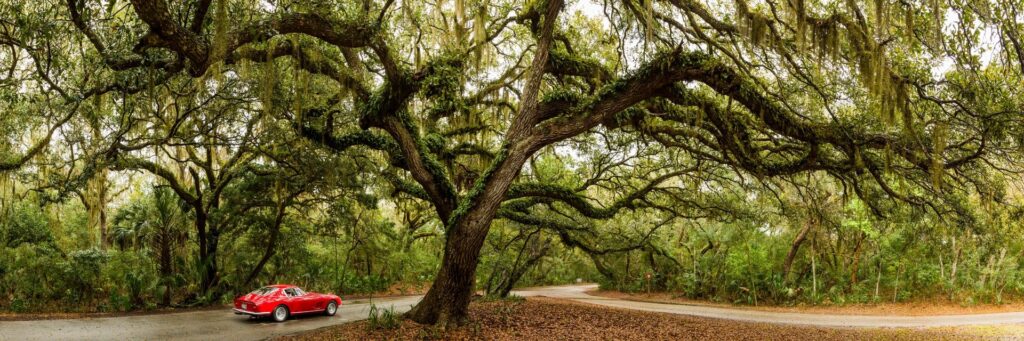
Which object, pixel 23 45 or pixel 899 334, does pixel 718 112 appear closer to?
pixel 899 334

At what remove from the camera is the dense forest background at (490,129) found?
22.8 ft

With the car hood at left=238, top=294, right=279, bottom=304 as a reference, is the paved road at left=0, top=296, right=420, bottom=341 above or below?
below

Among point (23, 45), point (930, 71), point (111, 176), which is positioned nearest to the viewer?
point (23, 45)

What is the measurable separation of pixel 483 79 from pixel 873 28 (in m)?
7.47

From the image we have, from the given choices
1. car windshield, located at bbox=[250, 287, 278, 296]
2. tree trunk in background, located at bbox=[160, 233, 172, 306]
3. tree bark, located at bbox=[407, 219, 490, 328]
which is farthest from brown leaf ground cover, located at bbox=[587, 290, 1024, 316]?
tree trunk in background, located at bbox=[160, 233, 172, 306]

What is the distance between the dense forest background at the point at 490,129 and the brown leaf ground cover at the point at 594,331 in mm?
1502

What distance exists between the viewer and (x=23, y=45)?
229 inches

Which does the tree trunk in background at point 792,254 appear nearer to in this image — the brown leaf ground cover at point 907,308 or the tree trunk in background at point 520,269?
the brown leaf ground cover at point 907,308

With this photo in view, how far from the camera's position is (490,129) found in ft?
44.6

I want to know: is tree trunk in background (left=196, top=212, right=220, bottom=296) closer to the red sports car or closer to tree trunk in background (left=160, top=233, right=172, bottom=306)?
tree trunk in background (left=160, top=233, right=172, bottom=306)

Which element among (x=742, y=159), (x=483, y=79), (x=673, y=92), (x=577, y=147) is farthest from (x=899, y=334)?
(x=483, y=79)

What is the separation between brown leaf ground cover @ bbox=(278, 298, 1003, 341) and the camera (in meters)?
8.98

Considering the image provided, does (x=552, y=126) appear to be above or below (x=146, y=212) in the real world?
above

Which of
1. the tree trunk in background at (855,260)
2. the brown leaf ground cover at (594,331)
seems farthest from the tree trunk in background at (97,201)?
the tree trunk in background at (855,260)
